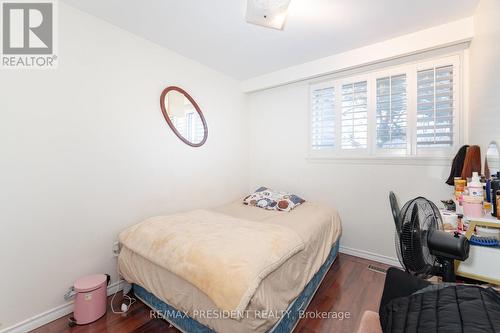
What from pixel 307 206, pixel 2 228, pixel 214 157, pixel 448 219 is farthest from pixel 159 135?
pixel 448 219

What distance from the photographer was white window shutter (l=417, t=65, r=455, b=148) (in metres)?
2.16

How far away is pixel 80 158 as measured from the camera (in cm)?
182

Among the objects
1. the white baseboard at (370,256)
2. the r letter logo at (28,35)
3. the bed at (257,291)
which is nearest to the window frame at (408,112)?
the bed at (257,291)

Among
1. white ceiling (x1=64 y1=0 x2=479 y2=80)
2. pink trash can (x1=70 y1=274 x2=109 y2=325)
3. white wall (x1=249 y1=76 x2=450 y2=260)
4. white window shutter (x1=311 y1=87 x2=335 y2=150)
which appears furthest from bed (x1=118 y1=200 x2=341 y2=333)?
white ceiling (x1=64 y1=0 x2=479 y2=80)

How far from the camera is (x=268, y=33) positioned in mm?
2174

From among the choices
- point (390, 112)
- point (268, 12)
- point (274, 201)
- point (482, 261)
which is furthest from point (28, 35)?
point (390, 112)

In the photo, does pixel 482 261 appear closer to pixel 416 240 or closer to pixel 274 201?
pixel 416 240

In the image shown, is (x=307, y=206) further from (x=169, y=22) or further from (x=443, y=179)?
(x=169, y=22)

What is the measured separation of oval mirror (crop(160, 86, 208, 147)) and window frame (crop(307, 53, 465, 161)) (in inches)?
62.2

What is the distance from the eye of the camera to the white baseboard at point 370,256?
8.06 feet

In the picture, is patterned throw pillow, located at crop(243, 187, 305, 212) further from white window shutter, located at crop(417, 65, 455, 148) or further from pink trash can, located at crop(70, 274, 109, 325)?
pink trash can, located at crop(70, 274, 109, 325)

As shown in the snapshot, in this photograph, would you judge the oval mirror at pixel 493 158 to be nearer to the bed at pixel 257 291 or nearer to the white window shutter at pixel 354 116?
the white window shutter at pixel 354 116

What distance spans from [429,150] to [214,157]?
8.10 feet

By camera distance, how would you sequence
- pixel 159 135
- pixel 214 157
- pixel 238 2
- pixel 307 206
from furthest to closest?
1. pixel 214 157
2. pixel 307 206
3. pixel 159 135
4. pixel 238 2
